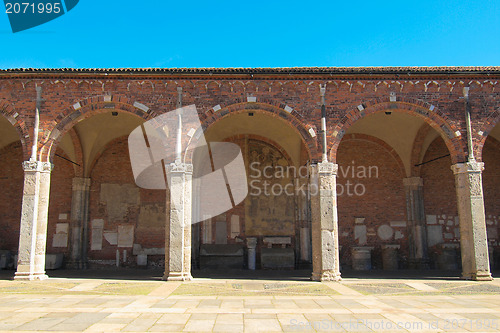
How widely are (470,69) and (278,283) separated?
7840 millimetres

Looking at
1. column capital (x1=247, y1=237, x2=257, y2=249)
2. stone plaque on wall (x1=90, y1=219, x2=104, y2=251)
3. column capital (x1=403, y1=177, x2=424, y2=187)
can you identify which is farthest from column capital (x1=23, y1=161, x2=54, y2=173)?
column capital (x1=403, y1=177, x2=424, y2=187)

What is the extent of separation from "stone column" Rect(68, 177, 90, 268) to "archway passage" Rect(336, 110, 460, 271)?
9235 millimetres

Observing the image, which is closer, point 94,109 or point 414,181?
point 94,109

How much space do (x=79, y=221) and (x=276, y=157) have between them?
7.51 meters

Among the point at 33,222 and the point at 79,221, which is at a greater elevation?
the point at 79,221

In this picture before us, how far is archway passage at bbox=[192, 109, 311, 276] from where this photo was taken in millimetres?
14164

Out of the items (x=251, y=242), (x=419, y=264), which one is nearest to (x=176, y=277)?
(x=251, y=242)

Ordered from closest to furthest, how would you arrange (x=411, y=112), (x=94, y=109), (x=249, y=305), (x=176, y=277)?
(x=249, y=305) → (x=176, y=277) → (x=94, y=109) → (x=411, y=112)

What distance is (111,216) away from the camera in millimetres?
14852

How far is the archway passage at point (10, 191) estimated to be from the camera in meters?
14.3

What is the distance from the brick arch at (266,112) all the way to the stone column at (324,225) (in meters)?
0.69

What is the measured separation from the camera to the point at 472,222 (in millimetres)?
10594

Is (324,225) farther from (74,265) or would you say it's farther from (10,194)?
(10,194)

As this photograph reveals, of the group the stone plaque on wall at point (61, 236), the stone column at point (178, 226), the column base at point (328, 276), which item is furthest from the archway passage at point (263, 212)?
the stone plaque on wall at point (61, 236)
